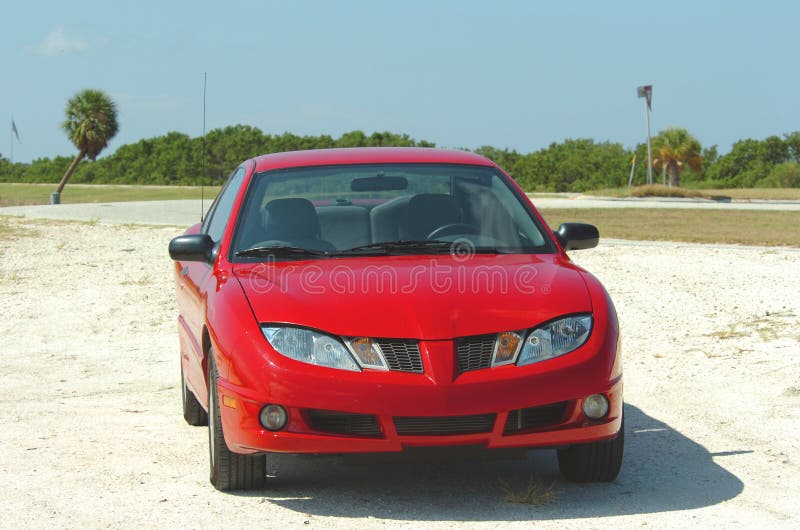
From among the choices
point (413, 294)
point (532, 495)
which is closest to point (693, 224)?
point (532, 495)

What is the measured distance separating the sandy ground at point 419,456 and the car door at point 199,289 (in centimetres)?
42

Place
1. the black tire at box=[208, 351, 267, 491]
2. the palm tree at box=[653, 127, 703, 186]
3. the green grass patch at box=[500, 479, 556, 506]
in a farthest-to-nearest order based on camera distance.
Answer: the palm tree at box=[653, 127, 703, 186] < the black tire at box=[208, 351, 267, 491] < the green grass patch at box=[500, 479, 556, 506]

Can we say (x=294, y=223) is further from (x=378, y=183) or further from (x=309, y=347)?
(x=309, y=347)

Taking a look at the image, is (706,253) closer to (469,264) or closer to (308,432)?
(469,264)

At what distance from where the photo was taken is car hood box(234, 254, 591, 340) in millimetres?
4590

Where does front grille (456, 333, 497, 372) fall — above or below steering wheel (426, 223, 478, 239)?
below

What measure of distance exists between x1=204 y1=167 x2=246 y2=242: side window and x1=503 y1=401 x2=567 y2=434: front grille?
79.6 inches

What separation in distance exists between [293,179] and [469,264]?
1.22 metres

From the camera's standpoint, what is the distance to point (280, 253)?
5.51 metres

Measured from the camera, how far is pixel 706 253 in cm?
1491

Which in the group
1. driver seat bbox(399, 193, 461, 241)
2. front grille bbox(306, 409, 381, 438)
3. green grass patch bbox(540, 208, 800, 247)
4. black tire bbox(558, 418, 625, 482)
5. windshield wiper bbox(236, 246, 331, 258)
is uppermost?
driver seat bbox(399, 193, 461, 241)

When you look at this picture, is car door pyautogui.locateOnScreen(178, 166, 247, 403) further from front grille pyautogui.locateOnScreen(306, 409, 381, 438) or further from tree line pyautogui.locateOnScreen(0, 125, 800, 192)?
tree line pyautogui.locateOnScreen(0, 125, 800, 192)

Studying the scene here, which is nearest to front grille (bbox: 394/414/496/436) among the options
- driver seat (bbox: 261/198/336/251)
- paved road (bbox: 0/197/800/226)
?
driver seat (bbox: 261/198/336/251)

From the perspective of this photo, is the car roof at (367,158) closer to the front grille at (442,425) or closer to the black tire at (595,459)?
the black tire at (595,459)
